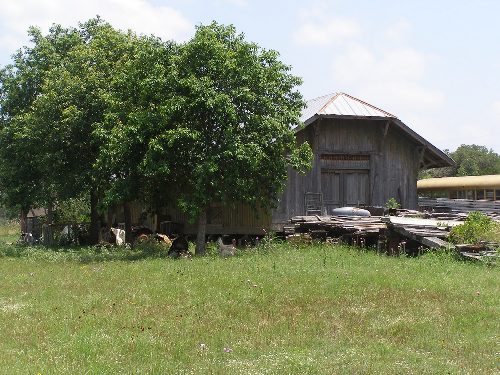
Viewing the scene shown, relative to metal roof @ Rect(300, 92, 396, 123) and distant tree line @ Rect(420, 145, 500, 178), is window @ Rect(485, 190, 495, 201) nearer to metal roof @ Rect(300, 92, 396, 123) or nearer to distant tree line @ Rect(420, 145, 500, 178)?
metal roof @ Rect(300, 92, 396, 123)

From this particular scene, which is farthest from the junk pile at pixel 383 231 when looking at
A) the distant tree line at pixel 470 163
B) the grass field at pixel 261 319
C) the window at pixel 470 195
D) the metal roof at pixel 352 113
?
the distant tree line at pixel 470 163

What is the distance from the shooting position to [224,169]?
2088cm

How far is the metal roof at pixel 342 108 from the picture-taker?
2645cm

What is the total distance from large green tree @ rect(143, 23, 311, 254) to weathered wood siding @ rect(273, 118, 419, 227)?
4.60m

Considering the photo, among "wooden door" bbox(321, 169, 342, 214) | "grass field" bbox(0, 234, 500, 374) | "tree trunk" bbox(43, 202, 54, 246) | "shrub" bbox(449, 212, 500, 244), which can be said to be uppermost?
"wooden door" bbox(321, 169, 342, 214)

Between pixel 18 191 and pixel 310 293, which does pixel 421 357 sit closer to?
pixel 310 293

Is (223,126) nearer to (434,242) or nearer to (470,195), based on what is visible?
(434,242)

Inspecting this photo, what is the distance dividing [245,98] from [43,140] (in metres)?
11.0

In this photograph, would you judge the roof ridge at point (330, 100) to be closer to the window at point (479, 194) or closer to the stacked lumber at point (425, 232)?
the stacked lumber at point (425, 232)

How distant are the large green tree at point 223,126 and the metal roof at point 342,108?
4.33 metres

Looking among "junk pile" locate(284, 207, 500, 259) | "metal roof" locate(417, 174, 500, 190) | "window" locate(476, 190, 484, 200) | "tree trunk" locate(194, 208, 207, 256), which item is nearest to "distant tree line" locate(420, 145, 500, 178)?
"metal roof" locate(417, 174, 500, 190)

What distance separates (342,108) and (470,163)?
5236cm

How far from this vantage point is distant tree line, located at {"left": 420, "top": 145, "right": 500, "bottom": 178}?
2872 inches

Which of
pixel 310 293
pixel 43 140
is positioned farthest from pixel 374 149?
pixel 310 293
